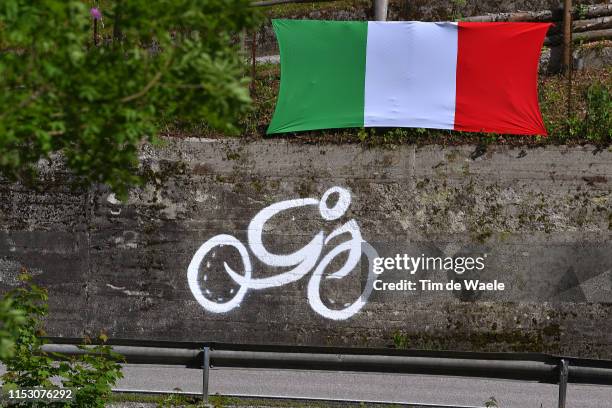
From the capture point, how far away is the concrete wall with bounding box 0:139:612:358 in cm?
1258

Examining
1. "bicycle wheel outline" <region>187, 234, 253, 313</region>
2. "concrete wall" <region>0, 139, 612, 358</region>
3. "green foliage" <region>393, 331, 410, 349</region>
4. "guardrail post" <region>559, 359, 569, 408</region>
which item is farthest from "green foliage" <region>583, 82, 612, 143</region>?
"bicycle wheel outline" <region>187, 234, 253, 313</region>

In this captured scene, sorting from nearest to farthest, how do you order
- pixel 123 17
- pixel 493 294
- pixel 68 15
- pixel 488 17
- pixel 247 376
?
pixel 68 15 → pixel 123 17 → pixel 247 376 → pixel 493 294 → pixel 488 17

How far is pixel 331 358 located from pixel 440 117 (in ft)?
15.7

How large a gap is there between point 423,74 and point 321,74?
155cm

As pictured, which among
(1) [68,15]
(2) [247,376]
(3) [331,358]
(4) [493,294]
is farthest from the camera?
(4) [493,294]

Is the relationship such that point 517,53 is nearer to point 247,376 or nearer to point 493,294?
point 493,294

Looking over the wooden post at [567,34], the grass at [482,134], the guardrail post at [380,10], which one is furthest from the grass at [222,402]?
the wooden post at [567,34]

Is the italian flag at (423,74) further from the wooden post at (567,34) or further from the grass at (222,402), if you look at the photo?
the grass at (222,402)

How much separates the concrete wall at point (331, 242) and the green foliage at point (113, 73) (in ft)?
24.3

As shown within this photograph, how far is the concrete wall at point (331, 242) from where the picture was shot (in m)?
12.6

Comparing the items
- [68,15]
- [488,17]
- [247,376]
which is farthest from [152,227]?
[68,15]

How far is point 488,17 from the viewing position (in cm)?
1540

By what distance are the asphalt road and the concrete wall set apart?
1401mm

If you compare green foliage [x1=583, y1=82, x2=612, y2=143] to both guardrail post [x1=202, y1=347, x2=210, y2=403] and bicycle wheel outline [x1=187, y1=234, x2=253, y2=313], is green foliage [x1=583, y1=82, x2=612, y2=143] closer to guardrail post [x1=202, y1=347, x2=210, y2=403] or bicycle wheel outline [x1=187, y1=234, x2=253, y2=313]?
bicycle wheel outline [x1=187, y1=234, x2=253, y2=313]
